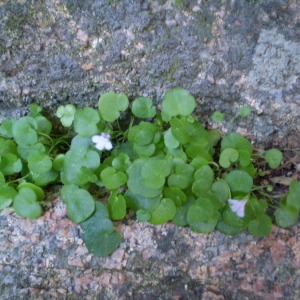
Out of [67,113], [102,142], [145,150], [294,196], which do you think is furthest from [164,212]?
[67,113]

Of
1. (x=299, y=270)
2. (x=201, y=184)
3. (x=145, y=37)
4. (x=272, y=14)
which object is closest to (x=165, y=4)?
(x=145, y=37)

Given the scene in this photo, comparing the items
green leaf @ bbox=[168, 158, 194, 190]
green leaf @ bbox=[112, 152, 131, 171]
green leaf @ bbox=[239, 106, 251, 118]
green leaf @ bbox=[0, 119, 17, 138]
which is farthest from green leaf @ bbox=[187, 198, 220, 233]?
green leaf @ bbox=[0, 119, 17, 138]

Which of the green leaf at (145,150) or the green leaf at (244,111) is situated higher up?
the green leaf at (244,111)

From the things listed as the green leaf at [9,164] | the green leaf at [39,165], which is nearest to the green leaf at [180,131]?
the green leaf at [39,165]

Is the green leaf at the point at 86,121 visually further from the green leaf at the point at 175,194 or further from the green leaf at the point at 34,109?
the green leaf at the point at 175,194

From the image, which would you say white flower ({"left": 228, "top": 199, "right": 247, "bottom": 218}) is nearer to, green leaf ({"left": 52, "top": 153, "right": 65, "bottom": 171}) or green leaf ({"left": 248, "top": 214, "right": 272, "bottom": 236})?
green leaf ({"left": 248, "top": 214, "right": 272, "bottom": 236})

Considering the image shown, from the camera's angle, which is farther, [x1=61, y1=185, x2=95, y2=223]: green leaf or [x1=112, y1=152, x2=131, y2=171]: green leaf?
[x1=112, y1=152, x2=131, y2=171]: green leaf
